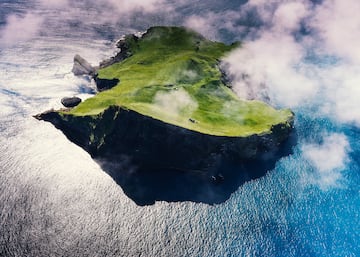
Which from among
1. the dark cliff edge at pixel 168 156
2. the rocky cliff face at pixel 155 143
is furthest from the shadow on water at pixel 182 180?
the rocky cliff face at pixel 155 143

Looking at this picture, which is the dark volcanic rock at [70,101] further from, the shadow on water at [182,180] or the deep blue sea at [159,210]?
the shadow on water at [182,180]

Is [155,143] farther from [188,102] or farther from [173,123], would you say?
[188,102]

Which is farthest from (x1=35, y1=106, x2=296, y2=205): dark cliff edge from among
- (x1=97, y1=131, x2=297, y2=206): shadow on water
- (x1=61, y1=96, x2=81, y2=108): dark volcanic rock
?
(x1=61, y1=96, x2=81, y2=108): dark volcanic rock

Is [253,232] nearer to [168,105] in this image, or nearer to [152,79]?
[168,105]

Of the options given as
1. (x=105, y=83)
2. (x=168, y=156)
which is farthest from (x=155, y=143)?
(x=105, y=83)

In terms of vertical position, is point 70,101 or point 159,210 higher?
point 159,210
